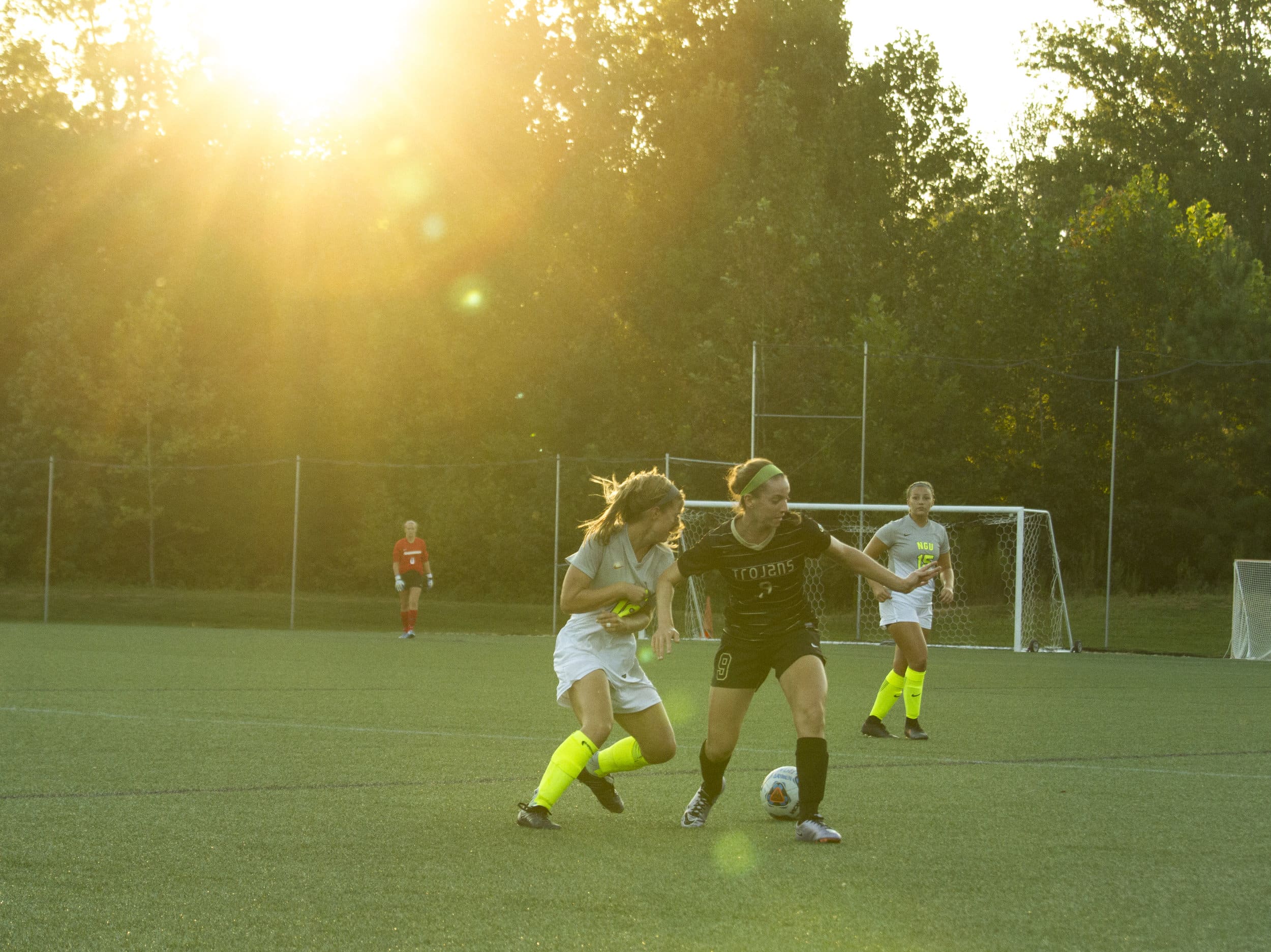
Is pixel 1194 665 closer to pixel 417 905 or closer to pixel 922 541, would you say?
pixel 922 541

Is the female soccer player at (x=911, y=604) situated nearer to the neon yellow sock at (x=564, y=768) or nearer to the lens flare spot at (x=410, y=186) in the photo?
the neon yellow sock at (x=564, y=768)

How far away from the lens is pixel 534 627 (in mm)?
29734

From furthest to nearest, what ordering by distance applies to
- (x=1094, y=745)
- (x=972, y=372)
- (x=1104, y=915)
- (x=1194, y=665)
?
(x=972, y=372)
(x=1194, y=665)
(x=1094, y=745)
(x=1104, y=915)

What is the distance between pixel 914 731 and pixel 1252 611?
15.8m

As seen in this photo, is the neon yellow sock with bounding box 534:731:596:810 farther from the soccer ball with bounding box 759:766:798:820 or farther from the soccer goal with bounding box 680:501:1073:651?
the soccer goal with bounding box 680:501:1073:651

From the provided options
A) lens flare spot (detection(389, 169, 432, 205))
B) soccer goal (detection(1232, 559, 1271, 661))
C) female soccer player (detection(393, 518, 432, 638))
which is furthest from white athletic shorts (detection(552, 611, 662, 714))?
lens flare spot (detection(389, 169, 432, 205))

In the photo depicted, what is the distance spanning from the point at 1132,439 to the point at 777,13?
1542 cm

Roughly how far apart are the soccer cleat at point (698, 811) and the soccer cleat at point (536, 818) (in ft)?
1.74

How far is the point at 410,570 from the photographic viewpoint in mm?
24312

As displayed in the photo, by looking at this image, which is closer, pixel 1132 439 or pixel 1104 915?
pixel 1104 915

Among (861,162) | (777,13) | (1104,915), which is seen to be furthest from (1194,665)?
(777,13)

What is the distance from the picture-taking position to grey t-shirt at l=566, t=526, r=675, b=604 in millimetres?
6504

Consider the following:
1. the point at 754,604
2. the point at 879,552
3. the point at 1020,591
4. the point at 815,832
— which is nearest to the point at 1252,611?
the point at 1020,591

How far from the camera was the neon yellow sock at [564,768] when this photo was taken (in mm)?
6367
